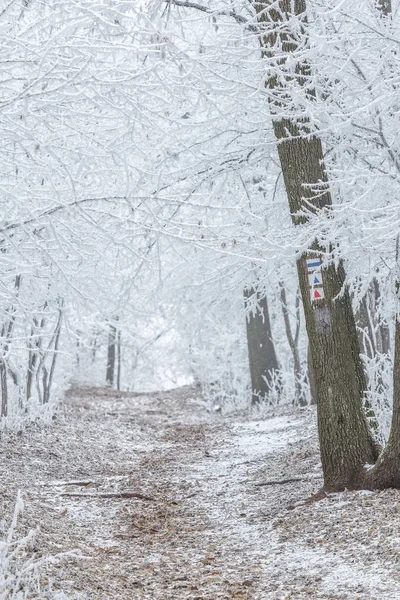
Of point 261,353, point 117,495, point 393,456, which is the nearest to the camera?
point 393,456

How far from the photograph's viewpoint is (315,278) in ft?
20.0

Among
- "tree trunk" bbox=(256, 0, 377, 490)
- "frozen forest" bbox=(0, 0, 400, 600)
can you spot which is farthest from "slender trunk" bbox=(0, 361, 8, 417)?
"tree trunk" bbox=(256, 0, 377, 490)

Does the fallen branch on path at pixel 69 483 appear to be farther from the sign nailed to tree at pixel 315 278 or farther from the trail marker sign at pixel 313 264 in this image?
the trail marker sign at pixel 313 264

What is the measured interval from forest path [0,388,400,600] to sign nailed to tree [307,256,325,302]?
1.76 m

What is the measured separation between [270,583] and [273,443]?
548 cm

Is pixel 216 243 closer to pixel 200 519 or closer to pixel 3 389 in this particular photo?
pixel 200 519

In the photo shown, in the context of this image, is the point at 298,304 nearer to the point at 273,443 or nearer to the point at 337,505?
the point at 273,443

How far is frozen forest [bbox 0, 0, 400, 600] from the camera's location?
15.3 ft

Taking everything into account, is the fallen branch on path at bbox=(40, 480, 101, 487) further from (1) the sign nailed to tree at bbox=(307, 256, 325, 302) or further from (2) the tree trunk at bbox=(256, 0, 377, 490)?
(1) the sign nailed to tree at bbox=(307, 256, 325, 302)

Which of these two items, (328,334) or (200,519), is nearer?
(328,334)

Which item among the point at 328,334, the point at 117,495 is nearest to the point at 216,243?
the point at 328,334

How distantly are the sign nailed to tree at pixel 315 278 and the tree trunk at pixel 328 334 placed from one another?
0.07 ft

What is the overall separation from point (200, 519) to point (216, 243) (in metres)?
2.54

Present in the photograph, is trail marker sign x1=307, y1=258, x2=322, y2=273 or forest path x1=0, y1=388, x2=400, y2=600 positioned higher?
trail marker sign x1=307, y1=258, x2=322, y2=273
